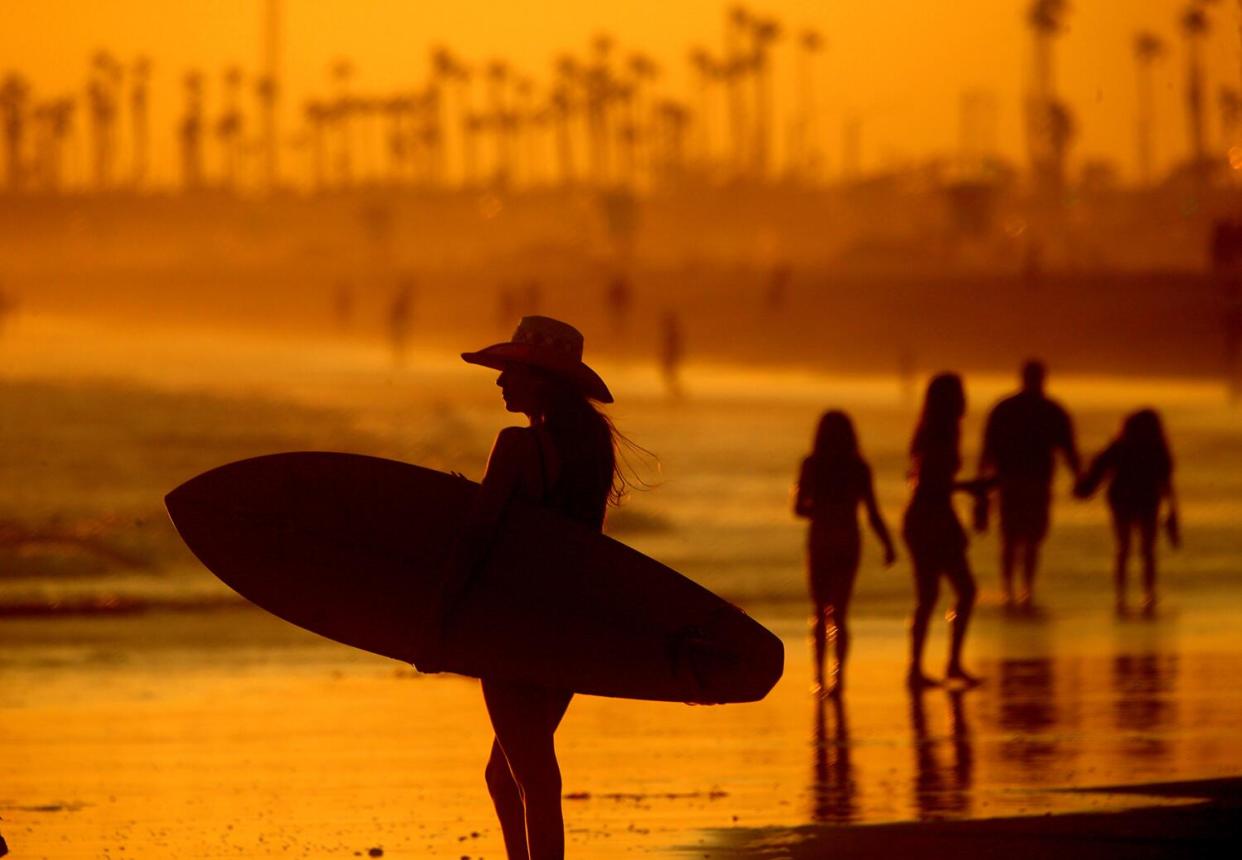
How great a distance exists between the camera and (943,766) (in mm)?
10312

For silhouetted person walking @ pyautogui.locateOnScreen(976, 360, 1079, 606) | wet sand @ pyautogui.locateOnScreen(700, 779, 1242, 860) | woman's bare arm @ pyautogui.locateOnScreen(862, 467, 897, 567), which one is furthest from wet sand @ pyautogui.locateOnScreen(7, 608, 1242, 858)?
silhouetted person walking @ pyautogui.locateOnScreen(976, 360, 1079, 606)

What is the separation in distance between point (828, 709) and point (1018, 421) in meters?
5.01

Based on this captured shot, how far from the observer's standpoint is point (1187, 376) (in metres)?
61.2

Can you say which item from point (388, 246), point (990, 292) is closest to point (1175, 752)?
point (990, 292)

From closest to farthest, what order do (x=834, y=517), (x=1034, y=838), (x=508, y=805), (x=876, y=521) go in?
(x=508, y=805) → (x=1034, y=838) → (x=876, y=521) → (x=834, y=517)

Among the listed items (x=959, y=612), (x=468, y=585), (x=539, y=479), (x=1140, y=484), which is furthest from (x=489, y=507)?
(x=1140, y=484)

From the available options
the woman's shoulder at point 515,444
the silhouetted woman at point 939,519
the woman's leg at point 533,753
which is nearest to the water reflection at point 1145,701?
the silhouetted woman at point 939,519

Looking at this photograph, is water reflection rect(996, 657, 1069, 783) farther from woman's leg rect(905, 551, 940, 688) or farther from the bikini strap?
the bikini strap

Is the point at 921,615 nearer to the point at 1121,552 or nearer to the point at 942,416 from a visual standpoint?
the point at 942,416

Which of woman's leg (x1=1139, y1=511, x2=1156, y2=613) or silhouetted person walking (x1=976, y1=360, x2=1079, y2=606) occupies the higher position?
silhouetted person walking (x1=976, y1=360, x2=1079, y2=606)

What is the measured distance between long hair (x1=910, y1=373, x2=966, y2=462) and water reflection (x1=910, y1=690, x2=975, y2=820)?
1.22 metres

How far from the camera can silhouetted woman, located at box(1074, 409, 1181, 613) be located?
16922 millimetres

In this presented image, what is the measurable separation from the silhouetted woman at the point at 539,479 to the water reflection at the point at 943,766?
206 centimetres

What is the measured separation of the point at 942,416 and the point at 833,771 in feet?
10.4
